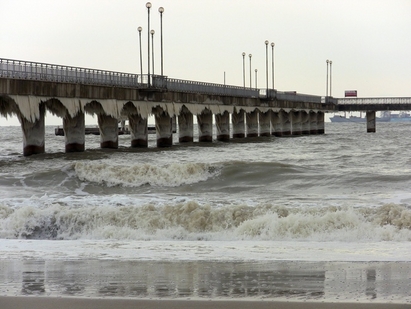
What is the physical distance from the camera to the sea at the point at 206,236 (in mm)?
10352

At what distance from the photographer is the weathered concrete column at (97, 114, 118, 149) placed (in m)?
56.7

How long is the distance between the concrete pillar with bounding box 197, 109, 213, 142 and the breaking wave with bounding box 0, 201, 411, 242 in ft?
192

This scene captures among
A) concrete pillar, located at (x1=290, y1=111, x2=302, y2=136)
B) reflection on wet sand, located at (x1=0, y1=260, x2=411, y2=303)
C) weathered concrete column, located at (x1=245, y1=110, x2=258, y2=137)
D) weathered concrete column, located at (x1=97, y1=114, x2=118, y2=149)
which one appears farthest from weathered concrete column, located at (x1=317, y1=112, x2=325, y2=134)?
reflection on wet sand, located at (x1=0, y1=260, x2=411, y2=303)

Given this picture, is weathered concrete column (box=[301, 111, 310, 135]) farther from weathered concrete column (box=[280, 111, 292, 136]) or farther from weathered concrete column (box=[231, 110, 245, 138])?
weathered concrete column (box=[231, 110, 245, 138])

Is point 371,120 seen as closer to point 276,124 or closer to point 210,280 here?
point 276,124

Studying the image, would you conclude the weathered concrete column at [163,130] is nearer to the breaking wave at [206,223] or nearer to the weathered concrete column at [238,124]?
the weathered concrete column at [238,124]

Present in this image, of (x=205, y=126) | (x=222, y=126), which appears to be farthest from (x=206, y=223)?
(x=222, y=126)

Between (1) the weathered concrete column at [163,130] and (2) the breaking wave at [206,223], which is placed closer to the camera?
(2) the breaking wave at [206,223]

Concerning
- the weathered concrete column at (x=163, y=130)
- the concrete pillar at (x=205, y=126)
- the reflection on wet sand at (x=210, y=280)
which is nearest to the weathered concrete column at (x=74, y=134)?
the weathered concrete column at (x=163, y=130)

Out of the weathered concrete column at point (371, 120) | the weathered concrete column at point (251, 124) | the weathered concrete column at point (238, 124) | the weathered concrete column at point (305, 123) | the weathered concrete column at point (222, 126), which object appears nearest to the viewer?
the weathered concrete column at point (222, 126)

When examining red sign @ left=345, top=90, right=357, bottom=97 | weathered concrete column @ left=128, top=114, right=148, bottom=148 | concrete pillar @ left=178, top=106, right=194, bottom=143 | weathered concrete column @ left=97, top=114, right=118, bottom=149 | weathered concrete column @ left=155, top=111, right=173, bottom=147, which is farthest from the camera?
red sign @ left=345, top=90, right=357, bottom=97

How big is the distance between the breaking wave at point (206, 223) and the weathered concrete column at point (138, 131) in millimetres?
42231

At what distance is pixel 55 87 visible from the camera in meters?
45.8

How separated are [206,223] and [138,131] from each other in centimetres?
4456
